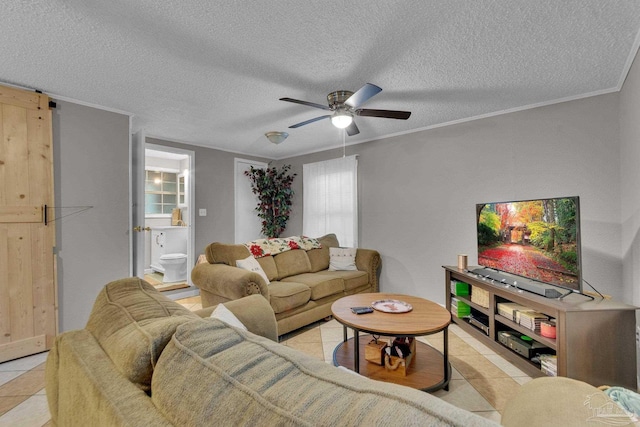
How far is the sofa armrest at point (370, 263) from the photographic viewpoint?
3972 mm

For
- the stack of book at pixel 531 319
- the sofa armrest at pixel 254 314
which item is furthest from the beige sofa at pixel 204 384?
the stack of book at pixel 531 319

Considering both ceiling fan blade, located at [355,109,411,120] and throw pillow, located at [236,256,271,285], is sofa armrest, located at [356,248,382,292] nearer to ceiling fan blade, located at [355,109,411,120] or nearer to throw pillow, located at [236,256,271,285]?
throw pillow, located at [236,256,271,285]

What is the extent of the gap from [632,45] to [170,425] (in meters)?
3.17

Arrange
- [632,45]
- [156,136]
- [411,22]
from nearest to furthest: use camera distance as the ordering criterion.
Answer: [411,22] → [632,45] → [156,136]

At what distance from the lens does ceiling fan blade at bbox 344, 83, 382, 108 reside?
2010 mm

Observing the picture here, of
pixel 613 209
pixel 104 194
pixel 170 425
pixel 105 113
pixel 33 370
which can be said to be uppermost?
pixel 105 113

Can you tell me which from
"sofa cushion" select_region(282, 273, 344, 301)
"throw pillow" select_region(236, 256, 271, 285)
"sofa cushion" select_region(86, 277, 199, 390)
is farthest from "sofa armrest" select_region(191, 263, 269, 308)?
"sofa cushion" select_region(86, 277, 199, 390)

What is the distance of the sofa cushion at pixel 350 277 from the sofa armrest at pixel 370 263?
9cm

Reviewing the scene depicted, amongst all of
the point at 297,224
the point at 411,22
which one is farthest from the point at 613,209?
the point at 297,224

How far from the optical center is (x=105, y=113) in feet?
10.0

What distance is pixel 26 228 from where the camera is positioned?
256cm

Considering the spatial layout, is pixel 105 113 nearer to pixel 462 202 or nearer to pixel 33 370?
pixel 33 370

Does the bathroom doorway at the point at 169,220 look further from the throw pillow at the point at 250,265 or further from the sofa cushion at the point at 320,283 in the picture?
the sofa cushion at the point at 320,283

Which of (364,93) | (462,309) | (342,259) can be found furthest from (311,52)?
(462,309)
